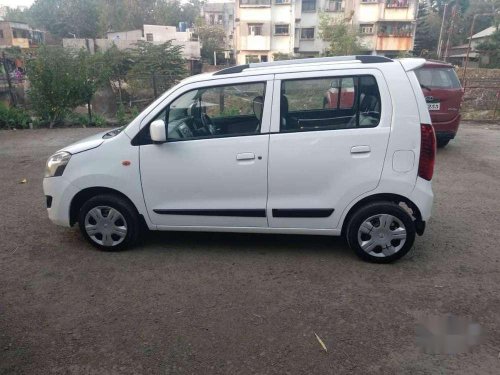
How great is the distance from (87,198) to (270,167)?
1.95 m

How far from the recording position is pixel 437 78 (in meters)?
8.39

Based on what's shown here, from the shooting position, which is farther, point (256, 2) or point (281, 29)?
point (281, 29)

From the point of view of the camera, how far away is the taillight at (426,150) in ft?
12.1

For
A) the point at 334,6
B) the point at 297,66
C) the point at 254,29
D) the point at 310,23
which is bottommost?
the point at 297,66

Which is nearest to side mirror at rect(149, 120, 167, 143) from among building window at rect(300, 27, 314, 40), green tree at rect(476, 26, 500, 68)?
building window at rect(300, 27, 314, 40)

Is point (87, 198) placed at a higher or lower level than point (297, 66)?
lower

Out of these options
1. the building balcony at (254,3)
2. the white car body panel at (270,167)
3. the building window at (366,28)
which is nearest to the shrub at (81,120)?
the white car body panel at (270,167)

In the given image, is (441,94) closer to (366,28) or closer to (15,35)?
(366,28)

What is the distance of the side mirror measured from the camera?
149 inches

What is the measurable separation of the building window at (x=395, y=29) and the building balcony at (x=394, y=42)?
18cm

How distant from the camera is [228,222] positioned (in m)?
4.06

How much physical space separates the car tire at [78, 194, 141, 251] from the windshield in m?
6.74

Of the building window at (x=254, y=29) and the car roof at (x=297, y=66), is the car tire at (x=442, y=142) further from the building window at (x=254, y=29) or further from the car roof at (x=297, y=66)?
the building window at (x=254, y=29)

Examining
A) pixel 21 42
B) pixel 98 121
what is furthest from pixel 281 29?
pixel 21 42
